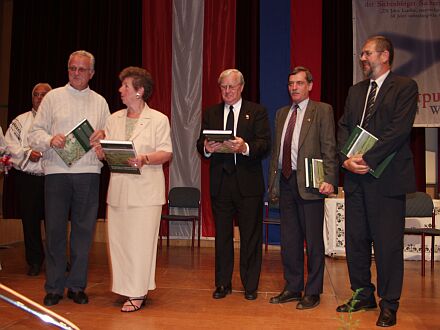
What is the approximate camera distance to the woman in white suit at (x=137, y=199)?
3594mm

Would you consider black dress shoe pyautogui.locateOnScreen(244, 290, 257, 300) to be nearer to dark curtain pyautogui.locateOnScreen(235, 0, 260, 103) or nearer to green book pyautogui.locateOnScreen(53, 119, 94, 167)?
green book pyautogui.locateOnScreen(53, 119, 94, 167)

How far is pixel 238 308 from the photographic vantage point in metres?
3.71

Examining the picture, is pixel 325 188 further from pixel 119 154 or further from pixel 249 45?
pixel 249 45

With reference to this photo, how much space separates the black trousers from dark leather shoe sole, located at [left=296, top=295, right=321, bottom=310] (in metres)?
2.69

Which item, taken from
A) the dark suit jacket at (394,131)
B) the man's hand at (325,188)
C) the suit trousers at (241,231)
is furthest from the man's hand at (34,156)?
the dark suit jacket at (394,131)

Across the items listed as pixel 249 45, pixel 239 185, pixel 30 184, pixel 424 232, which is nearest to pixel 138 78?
pixel 239 185

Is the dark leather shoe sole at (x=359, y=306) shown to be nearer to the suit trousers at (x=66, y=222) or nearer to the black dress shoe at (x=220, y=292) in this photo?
the black dress shoe at (x=220, y=292)

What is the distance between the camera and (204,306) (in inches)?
149

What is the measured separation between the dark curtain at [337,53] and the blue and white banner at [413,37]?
158mm

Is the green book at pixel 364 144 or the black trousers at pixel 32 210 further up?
the green book at pixel 364 144

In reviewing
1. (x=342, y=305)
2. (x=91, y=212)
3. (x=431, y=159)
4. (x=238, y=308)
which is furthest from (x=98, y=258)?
(x=431, y=159)

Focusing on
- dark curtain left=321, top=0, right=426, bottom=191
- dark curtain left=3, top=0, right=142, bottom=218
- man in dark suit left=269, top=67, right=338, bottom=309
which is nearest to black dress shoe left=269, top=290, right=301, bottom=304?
man in dark suit left=269, top=67, right=338, bottom=309

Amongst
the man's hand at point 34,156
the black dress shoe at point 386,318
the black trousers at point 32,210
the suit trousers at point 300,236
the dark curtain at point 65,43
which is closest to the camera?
the black dress shoe at point 386,318

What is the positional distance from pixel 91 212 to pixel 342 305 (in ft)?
6.29
